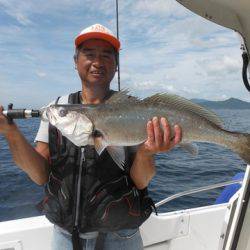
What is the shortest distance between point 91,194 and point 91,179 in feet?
0.39

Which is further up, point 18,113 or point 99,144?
Result: point 18,113

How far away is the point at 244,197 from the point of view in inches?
139

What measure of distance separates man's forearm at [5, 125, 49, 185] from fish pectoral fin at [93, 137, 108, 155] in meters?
0.52

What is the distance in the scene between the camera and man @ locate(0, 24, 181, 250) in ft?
10.1

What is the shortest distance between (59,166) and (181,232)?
2.23m

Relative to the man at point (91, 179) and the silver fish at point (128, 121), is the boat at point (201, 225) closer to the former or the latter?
the silver fish at point (128, 121)

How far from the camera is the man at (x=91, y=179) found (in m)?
3.08

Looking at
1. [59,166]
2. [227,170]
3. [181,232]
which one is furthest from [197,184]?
[59,166]

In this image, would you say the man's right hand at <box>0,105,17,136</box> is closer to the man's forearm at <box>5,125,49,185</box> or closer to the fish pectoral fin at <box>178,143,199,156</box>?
the man's forearm at <box>5,125,49,185</box>

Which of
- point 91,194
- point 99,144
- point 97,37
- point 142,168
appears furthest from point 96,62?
point 91,194

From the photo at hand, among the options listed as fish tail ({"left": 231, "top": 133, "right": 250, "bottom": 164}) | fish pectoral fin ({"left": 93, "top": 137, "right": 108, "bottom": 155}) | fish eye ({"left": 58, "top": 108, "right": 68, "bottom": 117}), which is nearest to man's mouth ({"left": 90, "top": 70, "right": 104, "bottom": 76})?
fish eye ({"left": 58, "top": 108, "right": 68, "bottom": 117})

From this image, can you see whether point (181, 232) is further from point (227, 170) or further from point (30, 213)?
point (227, 170)

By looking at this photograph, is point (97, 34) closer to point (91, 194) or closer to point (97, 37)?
point (97, 37)

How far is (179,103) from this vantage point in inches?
113
